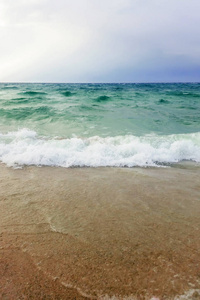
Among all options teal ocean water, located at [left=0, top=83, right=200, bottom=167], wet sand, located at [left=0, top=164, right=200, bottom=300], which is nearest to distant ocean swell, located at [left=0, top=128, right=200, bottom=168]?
teal ocean water, located at [left=0, top=83, right=200, bottom=167]

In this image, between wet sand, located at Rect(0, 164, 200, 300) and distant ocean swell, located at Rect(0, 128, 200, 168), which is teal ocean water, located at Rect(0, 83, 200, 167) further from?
wet sand, located at Rect(0, 164, 200, 300)

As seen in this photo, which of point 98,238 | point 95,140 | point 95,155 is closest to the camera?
point 98,238

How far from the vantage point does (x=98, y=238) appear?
2.11 meters

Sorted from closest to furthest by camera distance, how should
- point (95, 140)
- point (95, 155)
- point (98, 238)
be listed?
point (98, 238)
point (95, 155)
point (95, 140)

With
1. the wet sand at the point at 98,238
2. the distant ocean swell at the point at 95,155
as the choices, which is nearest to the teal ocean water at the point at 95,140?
the distant ocean swell at the point at 95,155

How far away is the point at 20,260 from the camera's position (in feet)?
5.98

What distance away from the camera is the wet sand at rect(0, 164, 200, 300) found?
1593mm

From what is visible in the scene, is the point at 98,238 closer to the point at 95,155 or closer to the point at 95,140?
the point at 95,155

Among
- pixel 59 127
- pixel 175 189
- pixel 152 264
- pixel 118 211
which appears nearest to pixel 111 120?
pixel 59 127

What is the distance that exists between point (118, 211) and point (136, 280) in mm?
998

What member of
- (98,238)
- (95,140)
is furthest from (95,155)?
(98,238)

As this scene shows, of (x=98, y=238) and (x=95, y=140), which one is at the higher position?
(x=95, y=140)

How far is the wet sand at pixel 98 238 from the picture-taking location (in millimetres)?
1593

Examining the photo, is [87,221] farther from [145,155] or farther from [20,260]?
[145,155]
